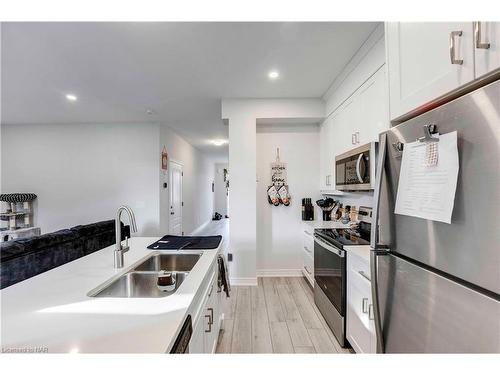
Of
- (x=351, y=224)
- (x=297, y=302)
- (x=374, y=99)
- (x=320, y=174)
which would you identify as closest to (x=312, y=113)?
(x=320, y=174)

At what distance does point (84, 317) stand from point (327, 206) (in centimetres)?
322

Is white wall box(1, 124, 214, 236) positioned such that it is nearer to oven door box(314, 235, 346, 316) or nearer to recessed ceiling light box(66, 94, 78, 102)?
recessed ceiling light box(66, 94, 78, 102)

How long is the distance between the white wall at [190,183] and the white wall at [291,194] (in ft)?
7.37

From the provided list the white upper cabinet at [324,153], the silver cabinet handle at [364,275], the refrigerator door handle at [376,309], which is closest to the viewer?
the refrigerator door handle at [376,309]

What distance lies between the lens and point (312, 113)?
136 inches

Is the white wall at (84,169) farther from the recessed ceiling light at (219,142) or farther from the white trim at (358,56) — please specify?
the white trim at (358,56)

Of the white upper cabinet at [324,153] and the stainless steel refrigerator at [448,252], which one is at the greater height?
the white upper cabinet at [324,153]

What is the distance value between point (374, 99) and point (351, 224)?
1.45 metres

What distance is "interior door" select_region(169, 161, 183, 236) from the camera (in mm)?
5402

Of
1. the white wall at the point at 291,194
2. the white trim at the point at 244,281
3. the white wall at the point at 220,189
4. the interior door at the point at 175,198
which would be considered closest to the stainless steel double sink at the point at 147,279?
the white trim at the point at 244,281

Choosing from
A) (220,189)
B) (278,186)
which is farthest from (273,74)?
(220,189)

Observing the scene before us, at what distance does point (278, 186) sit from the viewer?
12.2 ft

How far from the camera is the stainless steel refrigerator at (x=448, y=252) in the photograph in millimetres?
625
